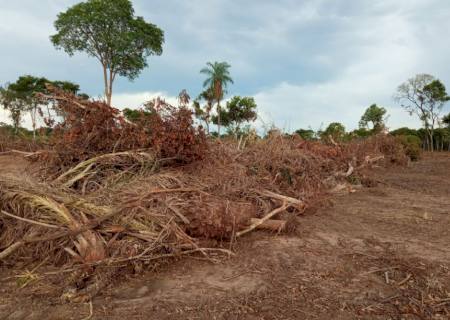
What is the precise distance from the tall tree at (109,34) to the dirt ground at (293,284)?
1984cm

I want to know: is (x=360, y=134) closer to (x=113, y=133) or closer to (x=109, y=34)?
(x=109, y=34)

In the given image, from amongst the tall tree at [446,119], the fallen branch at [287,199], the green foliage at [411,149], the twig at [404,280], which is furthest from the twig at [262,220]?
the tall tree at [446,119]

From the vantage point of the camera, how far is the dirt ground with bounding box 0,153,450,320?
2.42m

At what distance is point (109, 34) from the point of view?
22.2 metres

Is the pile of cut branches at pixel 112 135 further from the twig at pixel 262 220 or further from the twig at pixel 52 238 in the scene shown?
the twig at pixel 52 238

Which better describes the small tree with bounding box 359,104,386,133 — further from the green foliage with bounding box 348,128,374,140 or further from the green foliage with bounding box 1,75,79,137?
the green foliage with bounding box 1,75,79,137

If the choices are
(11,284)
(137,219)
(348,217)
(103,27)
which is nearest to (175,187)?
(137,219)

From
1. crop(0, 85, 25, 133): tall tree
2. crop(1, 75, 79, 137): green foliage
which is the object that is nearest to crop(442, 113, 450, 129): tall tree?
crop(1, 75, 79, 137): green foliage

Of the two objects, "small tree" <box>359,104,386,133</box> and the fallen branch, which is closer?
the fallen branch

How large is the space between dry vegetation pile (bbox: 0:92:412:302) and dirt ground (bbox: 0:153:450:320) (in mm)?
257

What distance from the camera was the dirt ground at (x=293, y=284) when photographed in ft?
7.93

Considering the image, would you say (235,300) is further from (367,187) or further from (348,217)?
(367,187)

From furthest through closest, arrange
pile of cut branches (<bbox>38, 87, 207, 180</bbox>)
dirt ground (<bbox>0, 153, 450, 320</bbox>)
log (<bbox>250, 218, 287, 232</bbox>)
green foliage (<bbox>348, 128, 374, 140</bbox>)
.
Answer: green foliage (<bbox>348, 128, 374, 140</bbox>)
pile of cut branches (<bbox>38, 87, 207, 180</bbox>)
log (<bbox>250, 218, 287, 232</bbox>)
dirt ground (<bbox>0, 153, 450, 320</bbox>)

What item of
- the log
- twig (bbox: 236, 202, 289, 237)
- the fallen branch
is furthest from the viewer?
the fallen branch
